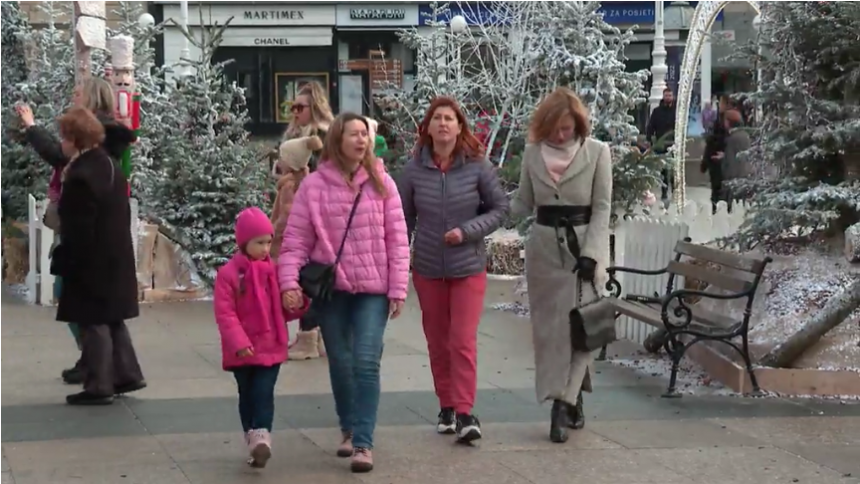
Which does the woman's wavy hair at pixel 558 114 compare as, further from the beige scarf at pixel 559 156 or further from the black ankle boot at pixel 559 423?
the black ankle boot at pixel 559 423

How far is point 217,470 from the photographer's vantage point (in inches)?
245

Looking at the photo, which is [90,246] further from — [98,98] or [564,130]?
[564,130]

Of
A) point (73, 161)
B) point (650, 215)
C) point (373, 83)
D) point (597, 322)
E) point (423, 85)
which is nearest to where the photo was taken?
point (597, 322)

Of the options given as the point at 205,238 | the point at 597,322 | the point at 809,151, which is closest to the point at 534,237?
the point at 597,322

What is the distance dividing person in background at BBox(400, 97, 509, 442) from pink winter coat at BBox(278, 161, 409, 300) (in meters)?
0.52

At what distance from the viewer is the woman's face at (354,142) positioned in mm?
6277

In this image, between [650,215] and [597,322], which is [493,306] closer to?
[650,215]

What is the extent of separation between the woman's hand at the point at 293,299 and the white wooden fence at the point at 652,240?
13.4ft

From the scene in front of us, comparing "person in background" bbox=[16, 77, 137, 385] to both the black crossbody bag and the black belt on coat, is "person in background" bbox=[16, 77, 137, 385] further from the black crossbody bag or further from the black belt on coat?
the black belt on coat

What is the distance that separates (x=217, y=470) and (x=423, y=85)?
10672mm

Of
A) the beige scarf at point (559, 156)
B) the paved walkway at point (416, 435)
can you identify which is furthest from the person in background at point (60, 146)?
the beige scarf at point (559, 156)

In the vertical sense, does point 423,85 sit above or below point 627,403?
above

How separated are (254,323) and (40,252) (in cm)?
651

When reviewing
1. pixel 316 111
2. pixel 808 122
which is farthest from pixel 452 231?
pixel 808 122
